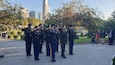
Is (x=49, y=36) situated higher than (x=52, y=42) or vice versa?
(x=49, y=36)

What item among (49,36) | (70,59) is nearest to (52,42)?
(49,36)

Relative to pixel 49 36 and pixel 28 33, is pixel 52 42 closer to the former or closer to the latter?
pixel 49 36

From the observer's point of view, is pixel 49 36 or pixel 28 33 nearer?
pixel 49 36

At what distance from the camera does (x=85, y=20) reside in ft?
103

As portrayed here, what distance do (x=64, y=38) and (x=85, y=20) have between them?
61.2 feet

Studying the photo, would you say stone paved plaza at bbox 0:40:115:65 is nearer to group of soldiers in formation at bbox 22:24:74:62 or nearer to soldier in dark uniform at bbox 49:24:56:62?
soldier in dark uniform at bbox 49:24:56:62

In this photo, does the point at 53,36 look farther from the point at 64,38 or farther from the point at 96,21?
the point at 96,21

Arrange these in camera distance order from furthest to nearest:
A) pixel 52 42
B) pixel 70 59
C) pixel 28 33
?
pixel 28 33 < pixel 70 59 < pixel 52 42

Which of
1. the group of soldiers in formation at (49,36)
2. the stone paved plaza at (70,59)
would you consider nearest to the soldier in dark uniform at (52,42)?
the group of soldiers in formation at (49,36)

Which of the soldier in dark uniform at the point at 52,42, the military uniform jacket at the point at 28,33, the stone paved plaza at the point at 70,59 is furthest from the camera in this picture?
the military uniform jacket at the point at 28,33

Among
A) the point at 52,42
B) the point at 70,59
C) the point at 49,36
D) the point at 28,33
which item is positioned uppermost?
the point at 28,33

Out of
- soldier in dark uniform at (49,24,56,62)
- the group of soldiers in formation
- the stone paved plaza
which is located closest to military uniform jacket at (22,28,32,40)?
the group of soldiers in formation

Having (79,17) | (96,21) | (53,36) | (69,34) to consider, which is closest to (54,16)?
(79,17)

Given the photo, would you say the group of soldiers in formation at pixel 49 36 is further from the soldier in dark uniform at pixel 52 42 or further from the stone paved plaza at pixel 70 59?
the stone paved plaza at pixel 70 59
